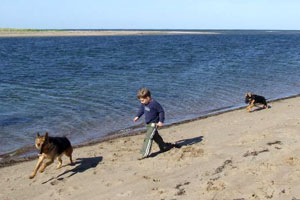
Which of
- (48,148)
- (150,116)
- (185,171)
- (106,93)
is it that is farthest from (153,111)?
(106,93)

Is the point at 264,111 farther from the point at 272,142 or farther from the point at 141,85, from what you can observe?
the point at 141,85

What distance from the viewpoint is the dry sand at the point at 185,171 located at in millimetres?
5844

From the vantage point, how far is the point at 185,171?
6805 mm

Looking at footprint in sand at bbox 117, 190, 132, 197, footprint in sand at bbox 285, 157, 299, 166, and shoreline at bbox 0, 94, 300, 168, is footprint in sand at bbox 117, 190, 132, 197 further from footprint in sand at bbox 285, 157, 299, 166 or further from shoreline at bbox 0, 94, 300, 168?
shoreline at bbox 0, 94, 300, 168

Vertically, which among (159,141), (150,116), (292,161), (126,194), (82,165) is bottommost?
(82,165)

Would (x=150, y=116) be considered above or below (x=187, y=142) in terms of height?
above

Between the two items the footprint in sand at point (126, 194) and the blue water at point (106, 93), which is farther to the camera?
the blue water at point (106, 93)

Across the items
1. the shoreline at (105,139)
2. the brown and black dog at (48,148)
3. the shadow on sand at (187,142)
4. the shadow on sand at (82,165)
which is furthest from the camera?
the shoreline at (105,139)

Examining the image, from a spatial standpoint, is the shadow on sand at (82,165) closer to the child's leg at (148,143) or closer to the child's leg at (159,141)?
the child's leg at (148,143)

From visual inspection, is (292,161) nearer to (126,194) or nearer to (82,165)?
(126,194)

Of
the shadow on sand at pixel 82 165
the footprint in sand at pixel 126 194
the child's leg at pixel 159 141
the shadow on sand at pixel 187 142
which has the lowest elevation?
the shadow on sand at pixel 82 165

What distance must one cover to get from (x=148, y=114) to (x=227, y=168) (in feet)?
7.07

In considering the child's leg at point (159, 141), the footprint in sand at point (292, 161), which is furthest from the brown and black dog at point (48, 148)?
the footprint in sand at point (292, 161)

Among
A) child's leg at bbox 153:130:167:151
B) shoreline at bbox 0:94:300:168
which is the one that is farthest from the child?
shoreline at bbox 0:94:300:168
